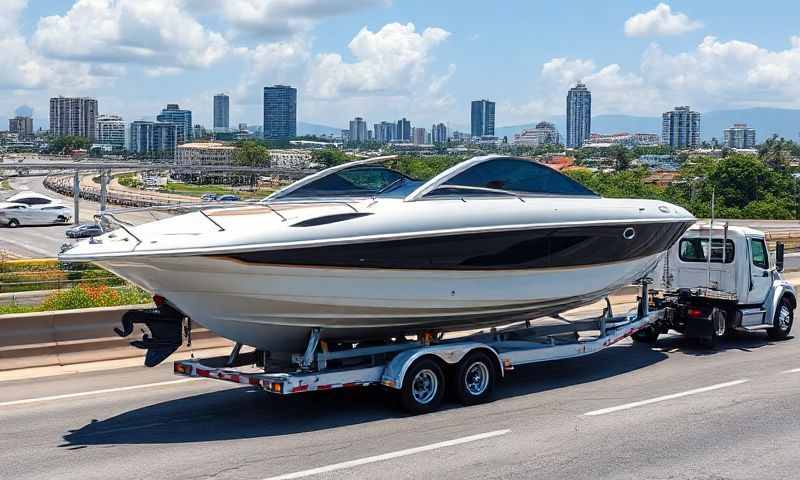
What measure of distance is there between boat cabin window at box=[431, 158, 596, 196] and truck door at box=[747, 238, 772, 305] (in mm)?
4415

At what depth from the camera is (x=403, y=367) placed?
10.1 metres

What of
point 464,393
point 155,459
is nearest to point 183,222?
point 155,459

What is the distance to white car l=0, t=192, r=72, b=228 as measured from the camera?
177ft

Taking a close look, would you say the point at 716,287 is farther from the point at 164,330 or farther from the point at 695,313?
the point at 164,330

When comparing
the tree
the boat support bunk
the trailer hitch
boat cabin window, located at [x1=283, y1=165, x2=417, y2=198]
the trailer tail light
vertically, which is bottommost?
the boat support bunk

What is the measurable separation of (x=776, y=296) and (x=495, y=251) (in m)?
7.26

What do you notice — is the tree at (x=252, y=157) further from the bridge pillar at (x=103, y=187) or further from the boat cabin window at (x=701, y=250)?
the boat cabin window at (x=701, y=250)

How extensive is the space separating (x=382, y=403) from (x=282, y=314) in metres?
1.93

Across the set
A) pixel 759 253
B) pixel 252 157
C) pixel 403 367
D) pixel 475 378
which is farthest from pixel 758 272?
pixel 252 157

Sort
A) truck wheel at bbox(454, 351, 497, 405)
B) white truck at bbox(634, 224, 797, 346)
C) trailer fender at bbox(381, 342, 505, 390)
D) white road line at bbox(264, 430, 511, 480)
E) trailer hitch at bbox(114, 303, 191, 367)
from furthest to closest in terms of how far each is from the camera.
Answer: white truck at bbox(634, 224, 797, 346)
truck wheel at bbox(454, 351, 497, 405)
trailer fender at bbox(381, 342, 505, 390)
trailer hitch at bbox(114, 303, 191, 367)
white road line at bbox(264, 430, 511, 480)

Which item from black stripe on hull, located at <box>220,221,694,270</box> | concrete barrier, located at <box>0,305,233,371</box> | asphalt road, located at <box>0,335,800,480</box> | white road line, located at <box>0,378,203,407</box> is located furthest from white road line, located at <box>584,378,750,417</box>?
concrete barrier, located at <box>0,305,233,371</box>

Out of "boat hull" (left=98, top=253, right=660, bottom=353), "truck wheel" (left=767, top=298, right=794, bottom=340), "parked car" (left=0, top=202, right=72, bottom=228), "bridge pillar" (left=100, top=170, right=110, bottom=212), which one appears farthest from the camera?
"parked car" (left=0, top=202, right=72, bottom=228)

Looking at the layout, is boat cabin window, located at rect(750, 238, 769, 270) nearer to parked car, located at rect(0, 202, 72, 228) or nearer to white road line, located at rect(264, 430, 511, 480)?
white road line, located at rect(264, 430, 511, 480)

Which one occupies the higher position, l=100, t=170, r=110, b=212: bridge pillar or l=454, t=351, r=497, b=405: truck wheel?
l=100, t=170, r=110, b=212: bridge pillar
